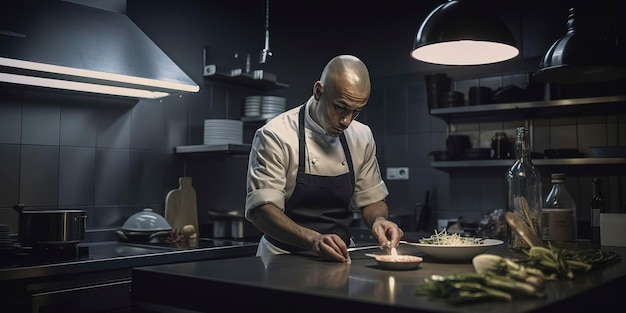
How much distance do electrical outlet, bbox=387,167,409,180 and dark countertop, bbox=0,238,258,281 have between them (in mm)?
1737

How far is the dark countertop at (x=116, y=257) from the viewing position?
2.50m

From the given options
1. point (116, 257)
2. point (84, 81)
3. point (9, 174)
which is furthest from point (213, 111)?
point (116, 257)

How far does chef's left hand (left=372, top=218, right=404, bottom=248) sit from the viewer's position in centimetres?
196

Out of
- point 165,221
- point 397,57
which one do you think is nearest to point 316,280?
point 165,221

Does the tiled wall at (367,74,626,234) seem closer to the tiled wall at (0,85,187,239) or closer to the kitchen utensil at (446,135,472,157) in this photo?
the kitchen utensil at (446,135,472,157)

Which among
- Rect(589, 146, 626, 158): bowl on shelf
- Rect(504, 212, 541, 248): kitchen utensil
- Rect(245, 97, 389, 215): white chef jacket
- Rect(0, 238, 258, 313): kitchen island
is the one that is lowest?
Rect(0, 238, 258, 313): kitchen island

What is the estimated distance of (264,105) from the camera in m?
4.33

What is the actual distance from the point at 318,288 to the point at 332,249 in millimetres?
479

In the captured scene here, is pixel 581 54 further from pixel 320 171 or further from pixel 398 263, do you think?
pixel 398 263

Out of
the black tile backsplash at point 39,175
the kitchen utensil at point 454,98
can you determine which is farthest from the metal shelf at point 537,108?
the black tile backsplash at point 39,175

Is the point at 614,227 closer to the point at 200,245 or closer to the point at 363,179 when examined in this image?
the point at 363,179

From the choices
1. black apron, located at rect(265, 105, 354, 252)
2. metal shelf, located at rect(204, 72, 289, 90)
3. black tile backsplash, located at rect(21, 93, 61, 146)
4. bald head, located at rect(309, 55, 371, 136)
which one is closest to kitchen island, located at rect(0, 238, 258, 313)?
black tile backsplash, located at rect(21, 93, 61, 146)

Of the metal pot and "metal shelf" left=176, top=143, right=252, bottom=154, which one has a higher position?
"metal shelf" left=176, top=143, right=252, bottom=154

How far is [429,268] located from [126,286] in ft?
5.48
